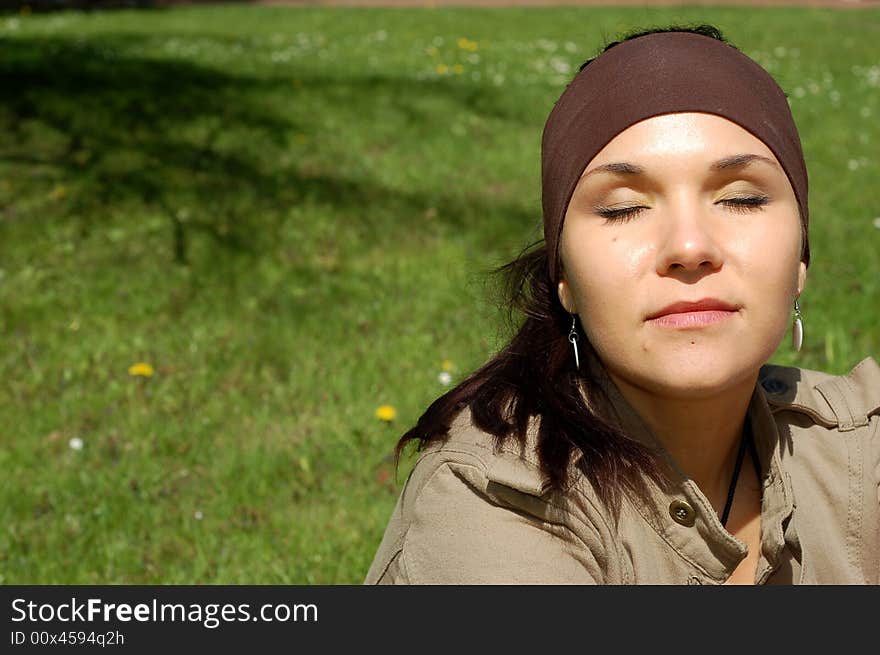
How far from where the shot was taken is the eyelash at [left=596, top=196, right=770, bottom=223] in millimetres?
1812

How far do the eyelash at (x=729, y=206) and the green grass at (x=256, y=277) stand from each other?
108 centimetres

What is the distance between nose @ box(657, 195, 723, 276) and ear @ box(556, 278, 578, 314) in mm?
267

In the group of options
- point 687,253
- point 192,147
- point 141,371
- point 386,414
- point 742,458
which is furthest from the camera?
point 192,147

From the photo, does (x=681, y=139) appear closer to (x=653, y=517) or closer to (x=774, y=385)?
(x=653, y=517)

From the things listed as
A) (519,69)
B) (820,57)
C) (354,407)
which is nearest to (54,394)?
(354,407)

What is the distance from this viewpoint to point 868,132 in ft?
26.1

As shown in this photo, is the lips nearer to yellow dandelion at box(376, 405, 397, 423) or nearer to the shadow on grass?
yellow dandelion at box(376, 405, 397, 423)

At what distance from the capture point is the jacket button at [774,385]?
236 cm

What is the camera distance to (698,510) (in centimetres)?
195

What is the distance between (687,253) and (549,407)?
1.42 feet

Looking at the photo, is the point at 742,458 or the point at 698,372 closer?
the point at 698,372

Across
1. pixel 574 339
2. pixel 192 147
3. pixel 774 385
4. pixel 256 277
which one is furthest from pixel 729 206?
pixel 192 147

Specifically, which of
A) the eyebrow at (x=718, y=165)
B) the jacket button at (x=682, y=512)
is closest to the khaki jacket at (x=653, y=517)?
the jacket button at (x=682, y=512)
